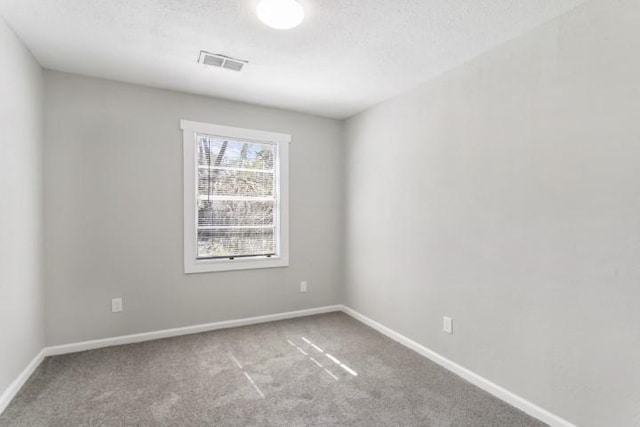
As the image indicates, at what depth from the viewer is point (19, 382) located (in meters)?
2.24

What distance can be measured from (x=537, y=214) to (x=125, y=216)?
3359mm

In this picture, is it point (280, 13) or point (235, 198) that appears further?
point (235, 198)

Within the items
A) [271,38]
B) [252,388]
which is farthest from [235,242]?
[271,38]

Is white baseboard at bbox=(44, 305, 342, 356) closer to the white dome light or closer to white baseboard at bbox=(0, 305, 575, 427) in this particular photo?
white baseboard at bbox=(0, 305, 575, 427)

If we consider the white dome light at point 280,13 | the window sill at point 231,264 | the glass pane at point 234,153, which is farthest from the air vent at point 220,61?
the window sill at point 231,264

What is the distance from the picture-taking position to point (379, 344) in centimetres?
310

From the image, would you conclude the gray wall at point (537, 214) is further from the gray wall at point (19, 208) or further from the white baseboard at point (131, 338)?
the gray wall at point (19, 208)

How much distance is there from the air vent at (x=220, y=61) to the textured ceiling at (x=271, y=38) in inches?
2.3

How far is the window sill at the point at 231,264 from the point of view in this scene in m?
3.33

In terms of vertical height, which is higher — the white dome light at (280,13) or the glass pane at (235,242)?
the white dome light at (280,13)

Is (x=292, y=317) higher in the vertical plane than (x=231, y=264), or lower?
lower

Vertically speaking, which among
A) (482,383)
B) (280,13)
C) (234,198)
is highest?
(280,13)

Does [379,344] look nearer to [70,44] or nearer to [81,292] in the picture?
[81,292]

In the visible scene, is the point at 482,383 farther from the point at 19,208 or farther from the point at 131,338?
the point at 19,208
